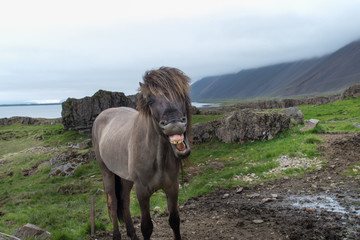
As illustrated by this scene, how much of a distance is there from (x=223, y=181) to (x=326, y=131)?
25.2 ft

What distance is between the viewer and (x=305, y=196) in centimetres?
702

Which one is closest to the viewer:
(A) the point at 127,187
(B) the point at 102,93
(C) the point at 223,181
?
(A) the point at 127,187

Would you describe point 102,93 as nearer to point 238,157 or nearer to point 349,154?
point 238,157

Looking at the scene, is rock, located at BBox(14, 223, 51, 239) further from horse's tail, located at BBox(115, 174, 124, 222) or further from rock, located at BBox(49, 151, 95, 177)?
rock, located at BBox(49, 151, 95, 177)

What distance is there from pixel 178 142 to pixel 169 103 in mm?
554

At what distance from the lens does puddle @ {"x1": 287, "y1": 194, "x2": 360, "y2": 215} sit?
575cm

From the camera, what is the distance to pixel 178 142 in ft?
11.5

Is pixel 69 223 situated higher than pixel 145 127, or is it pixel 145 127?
pixel 145 127

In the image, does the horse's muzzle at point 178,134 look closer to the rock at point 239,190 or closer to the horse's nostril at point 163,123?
the horse's nostril at point 163,123

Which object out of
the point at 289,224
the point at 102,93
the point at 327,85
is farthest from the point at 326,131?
the point at 327,85

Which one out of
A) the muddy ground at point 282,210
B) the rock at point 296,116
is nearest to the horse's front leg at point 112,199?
the muddy ground at point 282,210

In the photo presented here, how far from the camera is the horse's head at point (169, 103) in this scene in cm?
354

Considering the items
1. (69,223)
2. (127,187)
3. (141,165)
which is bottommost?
(69,223)

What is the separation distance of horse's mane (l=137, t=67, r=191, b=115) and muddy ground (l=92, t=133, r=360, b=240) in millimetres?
3089
